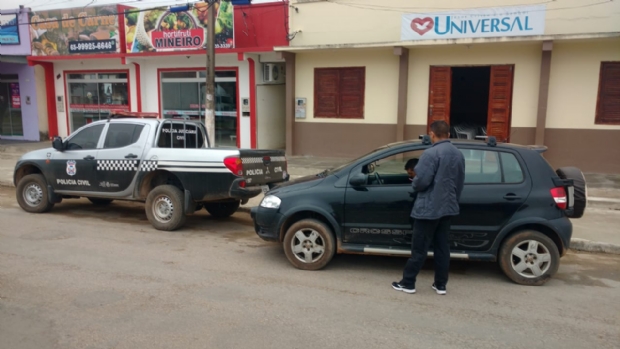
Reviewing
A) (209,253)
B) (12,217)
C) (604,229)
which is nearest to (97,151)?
(12,217)

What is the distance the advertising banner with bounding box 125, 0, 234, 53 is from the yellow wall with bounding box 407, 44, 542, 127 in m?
6.09

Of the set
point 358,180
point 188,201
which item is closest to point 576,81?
point 358,180

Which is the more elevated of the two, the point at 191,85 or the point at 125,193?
the point at 191,85

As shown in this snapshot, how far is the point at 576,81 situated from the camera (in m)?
12.4

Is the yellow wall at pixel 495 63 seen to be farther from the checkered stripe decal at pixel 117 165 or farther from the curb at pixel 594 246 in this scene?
the checkered stripe decal at pixel 117 165

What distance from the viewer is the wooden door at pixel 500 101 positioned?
42.8ft

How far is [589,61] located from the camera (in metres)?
12.2

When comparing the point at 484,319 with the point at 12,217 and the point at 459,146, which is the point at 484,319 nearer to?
the point at 459,146

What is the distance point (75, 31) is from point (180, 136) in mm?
12789

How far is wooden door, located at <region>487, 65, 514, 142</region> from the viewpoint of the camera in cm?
1305

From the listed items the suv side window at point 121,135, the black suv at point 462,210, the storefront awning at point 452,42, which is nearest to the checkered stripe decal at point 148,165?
the suv side window at point 121,135

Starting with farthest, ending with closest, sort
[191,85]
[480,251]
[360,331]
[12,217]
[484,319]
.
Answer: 1. [191,85]
2. [12,217]
3. [480,251]
4. [484,319]
5. [360,331]

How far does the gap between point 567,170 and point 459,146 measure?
1.30m

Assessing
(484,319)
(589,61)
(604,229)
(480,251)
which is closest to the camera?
(484,319)
